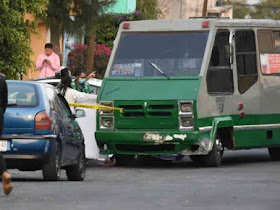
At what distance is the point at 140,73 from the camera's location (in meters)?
22.8

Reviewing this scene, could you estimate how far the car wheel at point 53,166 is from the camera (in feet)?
55.3

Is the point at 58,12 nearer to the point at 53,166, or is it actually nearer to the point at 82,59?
→ the point at 82,59

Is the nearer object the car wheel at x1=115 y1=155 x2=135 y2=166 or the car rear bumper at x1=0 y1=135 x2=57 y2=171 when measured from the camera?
the car rear bumper at x1=0 y1=135 x2=57 y2=171

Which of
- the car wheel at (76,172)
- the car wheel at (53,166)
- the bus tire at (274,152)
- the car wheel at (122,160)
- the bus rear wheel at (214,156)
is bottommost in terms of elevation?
the bus tire at (274,152)

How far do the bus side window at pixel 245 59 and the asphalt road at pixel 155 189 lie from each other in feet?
5.59

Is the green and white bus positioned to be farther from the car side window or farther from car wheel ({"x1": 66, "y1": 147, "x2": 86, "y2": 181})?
the car side window

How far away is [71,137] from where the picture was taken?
59.4 ft

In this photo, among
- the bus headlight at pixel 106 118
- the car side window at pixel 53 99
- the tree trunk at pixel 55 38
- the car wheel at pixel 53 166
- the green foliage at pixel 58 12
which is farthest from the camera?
the tree trunk at pixel 55 38

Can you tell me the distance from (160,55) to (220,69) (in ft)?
3.78

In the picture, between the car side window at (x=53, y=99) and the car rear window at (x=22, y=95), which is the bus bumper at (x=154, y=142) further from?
the car rear window at (x=22, y=95)

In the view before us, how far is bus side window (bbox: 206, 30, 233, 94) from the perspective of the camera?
2261 cm

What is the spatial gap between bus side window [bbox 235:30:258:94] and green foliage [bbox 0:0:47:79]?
6781mm

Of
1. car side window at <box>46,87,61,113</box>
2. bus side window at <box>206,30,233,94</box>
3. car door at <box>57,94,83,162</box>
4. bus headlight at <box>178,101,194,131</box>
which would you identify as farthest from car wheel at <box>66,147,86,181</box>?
bus side window at <box>206,30,233,94</box>

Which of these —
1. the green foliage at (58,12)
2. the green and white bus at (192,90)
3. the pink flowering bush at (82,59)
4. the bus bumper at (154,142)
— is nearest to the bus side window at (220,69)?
the green and white bus at (192,90)
